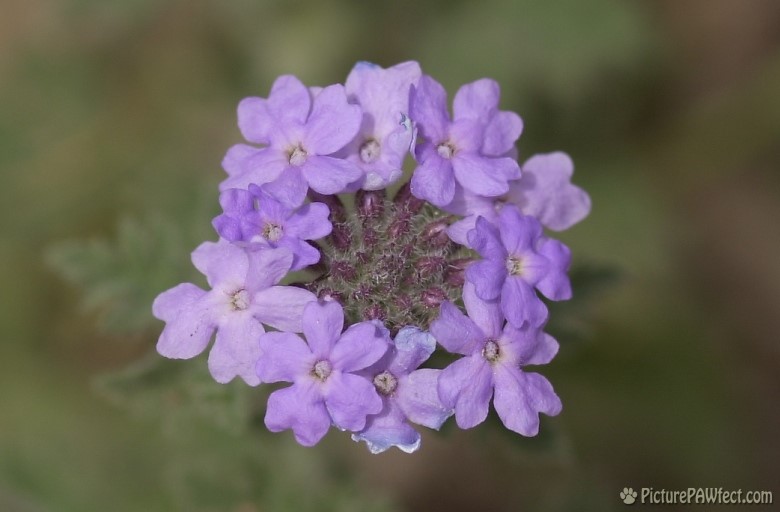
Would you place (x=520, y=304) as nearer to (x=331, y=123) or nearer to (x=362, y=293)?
(x=362, y=293)

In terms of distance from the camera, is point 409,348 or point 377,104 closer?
point 409,348

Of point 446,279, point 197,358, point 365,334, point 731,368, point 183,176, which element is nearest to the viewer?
point 365,334

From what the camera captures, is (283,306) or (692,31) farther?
(692,31)

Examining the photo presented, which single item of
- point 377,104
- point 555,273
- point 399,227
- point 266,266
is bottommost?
point 266,266

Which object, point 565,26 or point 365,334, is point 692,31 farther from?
point 365,334

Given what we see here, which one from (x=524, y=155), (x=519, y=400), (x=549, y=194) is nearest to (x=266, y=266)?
(x=519, y=400)

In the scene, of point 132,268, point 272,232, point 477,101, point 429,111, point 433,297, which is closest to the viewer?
point 272,232

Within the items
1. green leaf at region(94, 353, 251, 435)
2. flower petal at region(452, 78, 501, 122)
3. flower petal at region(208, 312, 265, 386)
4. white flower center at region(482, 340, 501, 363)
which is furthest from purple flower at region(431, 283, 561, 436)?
green leaf at region(94, 353, 251, 435)

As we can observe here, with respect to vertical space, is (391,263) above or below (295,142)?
below

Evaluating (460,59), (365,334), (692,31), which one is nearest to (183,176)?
(460,59)
